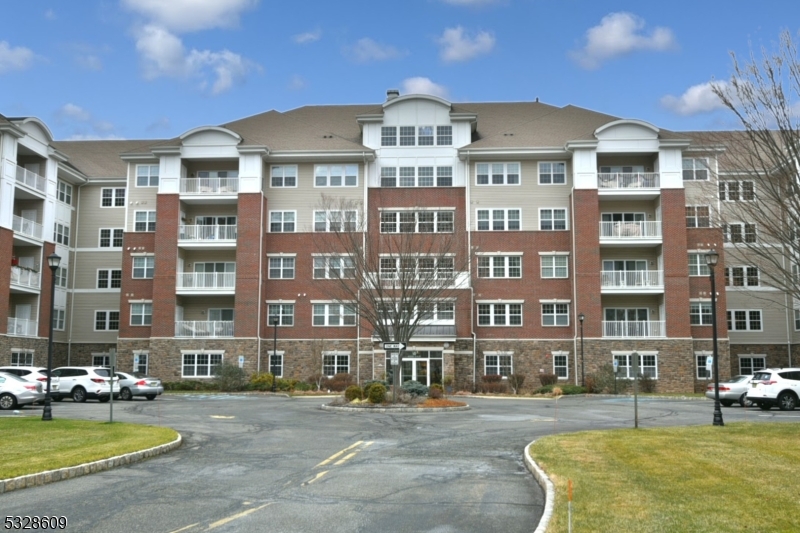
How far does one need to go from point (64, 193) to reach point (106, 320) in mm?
8808

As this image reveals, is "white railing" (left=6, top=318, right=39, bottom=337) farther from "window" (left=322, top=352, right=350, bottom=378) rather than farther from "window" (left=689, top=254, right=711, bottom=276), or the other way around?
"window" (left=689, top=254, right=711, bottom=276)

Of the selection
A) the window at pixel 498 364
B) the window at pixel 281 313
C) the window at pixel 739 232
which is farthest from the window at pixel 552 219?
the window at pixel 739 232

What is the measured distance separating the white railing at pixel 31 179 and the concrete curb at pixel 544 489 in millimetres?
40112

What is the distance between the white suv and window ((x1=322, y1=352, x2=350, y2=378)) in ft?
83.6

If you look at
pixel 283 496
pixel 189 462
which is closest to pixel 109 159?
pixel 189 462

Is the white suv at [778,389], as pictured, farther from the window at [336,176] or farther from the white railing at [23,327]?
the white railing at [23,327]

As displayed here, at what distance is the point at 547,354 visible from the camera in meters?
49.4

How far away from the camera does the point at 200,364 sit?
163ft

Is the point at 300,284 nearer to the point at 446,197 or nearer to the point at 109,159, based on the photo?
the point at 446,197

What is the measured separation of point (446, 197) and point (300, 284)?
10.6m

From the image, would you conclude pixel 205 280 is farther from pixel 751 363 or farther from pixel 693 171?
pixel 751 363

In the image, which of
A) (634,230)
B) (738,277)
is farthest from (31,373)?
(738,277)

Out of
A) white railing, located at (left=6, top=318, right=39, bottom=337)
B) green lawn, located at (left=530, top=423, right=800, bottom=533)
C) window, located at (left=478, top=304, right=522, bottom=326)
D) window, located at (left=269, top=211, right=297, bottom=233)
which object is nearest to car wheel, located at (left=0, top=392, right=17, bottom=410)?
white railing, located at (left=6, top=318, right=39, bottom=337)

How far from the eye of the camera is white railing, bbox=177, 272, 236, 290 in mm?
50750
